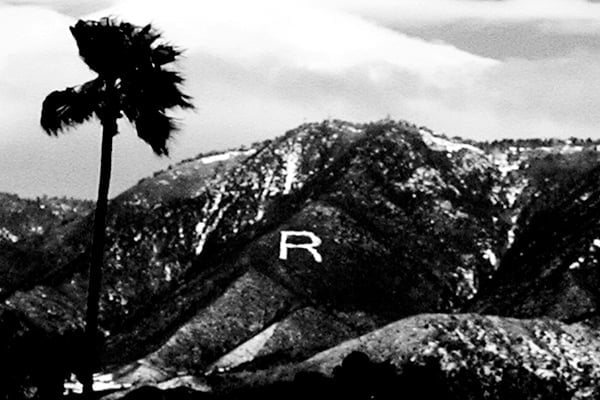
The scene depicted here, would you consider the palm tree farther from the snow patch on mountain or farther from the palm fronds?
the snow patch on mountain

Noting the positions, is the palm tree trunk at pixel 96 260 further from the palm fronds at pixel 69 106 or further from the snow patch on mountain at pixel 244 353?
the snow patch on mountain at pixel 244 353

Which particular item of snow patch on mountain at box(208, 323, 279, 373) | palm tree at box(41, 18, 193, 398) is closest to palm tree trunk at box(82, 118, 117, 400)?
palm tree at box(41, 18, 193, 398)

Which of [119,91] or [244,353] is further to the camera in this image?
[244,353]

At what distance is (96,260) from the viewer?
162ft

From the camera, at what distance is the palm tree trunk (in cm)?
4772

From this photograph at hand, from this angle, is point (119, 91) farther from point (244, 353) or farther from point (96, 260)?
point (244, 353)

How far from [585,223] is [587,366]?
7951cm

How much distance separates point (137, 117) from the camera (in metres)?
52.3

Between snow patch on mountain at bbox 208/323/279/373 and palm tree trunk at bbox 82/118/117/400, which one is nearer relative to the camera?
palm tree trunk at bbox 82/118/117/400

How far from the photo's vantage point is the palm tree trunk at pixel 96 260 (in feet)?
157

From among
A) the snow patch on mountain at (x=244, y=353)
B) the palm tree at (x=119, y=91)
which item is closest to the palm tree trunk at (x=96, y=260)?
the palm tree at (x=119, y=91)

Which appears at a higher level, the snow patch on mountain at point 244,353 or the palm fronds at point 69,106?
the palm fronds at point 69,106

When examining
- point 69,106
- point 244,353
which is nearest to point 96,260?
point 69,106

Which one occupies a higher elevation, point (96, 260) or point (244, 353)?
point (96, 260)
